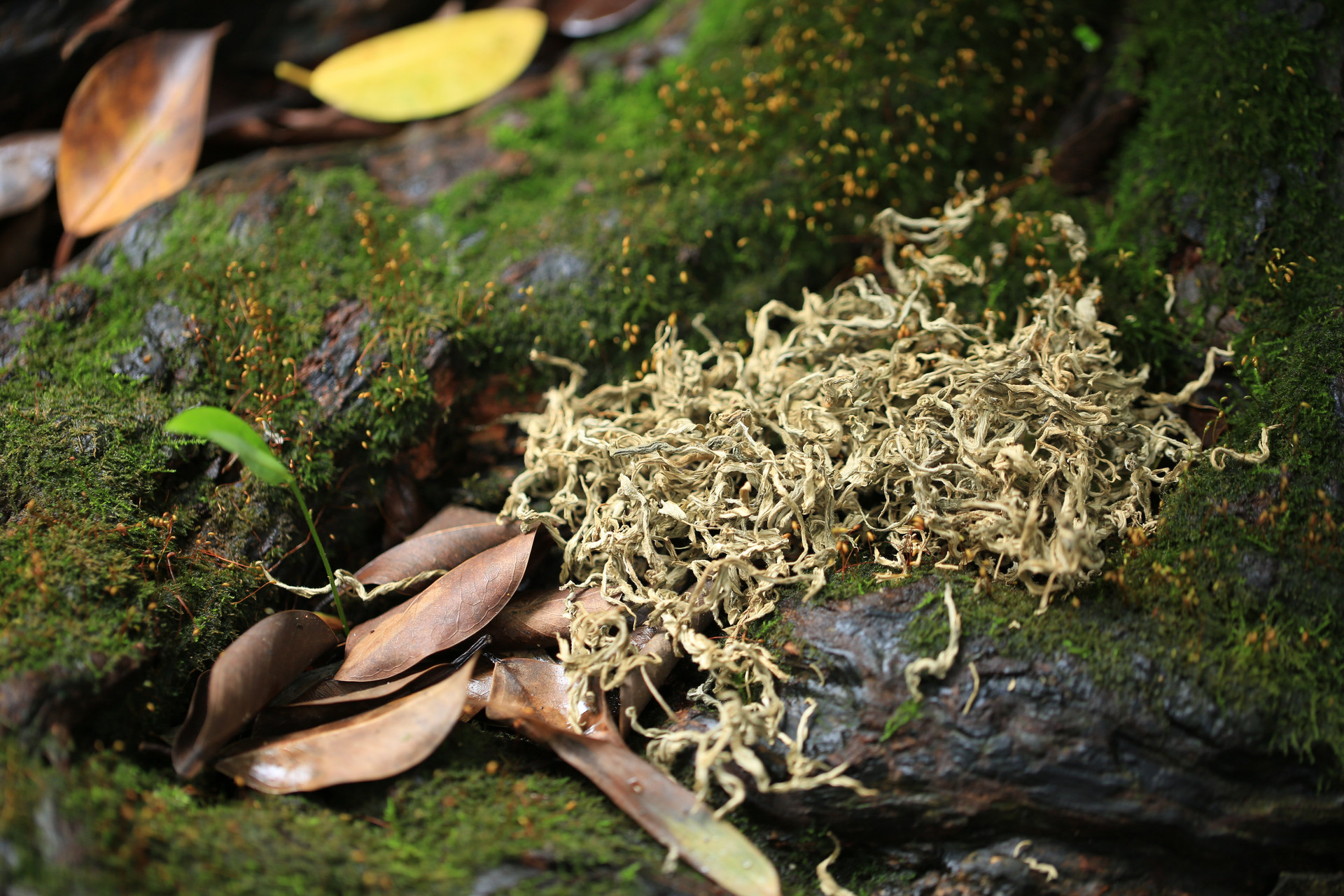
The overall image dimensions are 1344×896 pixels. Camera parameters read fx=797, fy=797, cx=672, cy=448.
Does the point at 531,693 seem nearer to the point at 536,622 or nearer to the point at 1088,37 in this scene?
the point at 536,622

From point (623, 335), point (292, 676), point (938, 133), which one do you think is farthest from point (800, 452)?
point (938, 133)

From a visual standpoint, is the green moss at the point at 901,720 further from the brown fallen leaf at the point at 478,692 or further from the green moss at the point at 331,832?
the brown fallen leaf at the point at 478,692

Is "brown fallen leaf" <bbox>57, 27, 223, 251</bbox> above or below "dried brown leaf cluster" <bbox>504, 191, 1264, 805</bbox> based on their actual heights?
above

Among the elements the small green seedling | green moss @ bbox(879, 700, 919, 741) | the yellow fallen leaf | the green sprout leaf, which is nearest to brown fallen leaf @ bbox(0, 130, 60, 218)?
the yellow fallen leaf

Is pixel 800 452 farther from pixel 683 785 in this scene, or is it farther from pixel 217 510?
pixel 217 510

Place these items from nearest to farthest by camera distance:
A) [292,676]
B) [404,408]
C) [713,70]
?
[292,676] < [404,408] < [713,70]

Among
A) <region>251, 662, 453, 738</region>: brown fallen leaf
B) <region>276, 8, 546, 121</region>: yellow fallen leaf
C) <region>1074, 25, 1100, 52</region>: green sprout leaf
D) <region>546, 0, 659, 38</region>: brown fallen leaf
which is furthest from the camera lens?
<region>546, 0, 659, 38</region>: brown fallen leaf

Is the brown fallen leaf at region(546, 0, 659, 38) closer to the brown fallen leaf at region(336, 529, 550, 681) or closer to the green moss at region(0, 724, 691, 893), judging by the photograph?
the brown fallen leaf at region(336, 529, 550, 681)
